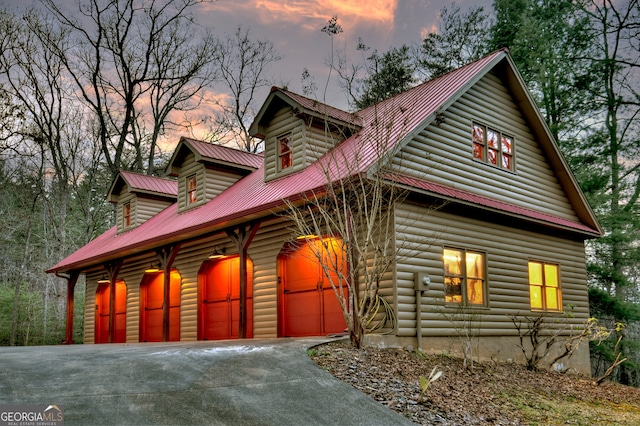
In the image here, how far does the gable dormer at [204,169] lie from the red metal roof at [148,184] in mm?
3260

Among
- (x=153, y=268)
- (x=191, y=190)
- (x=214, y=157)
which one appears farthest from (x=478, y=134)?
(x=153, y=268)

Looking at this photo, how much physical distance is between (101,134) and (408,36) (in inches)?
619

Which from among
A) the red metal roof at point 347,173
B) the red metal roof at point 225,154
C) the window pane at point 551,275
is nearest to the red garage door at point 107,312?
the red metal roof at point 347,173

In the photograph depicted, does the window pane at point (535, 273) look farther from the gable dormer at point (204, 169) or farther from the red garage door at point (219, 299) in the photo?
the gable dormer at point (204, 169)

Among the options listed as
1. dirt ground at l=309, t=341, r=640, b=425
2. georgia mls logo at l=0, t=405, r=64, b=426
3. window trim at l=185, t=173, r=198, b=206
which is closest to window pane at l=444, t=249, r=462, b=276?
dirt ground at l=309, t=341, r=640, b=425

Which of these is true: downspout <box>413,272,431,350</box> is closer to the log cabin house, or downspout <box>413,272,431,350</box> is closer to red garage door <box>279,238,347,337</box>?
the log cabin house

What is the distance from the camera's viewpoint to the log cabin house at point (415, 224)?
12.3 meters

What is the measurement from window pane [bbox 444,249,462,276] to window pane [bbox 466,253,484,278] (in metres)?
0.35

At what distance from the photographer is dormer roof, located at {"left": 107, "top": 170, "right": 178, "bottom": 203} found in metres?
22.2

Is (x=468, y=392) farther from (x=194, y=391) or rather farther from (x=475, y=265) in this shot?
(x=475, y=265)

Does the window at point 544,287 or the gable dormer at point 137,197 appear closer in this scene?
the window at point 544,287

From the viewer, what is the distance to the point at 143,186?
73.5 ft

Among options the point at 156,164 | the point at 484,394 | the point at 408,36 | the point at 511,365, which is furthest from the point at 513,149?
the point at 156,164

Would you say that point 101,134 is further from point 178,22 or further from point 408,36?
point 408,36
